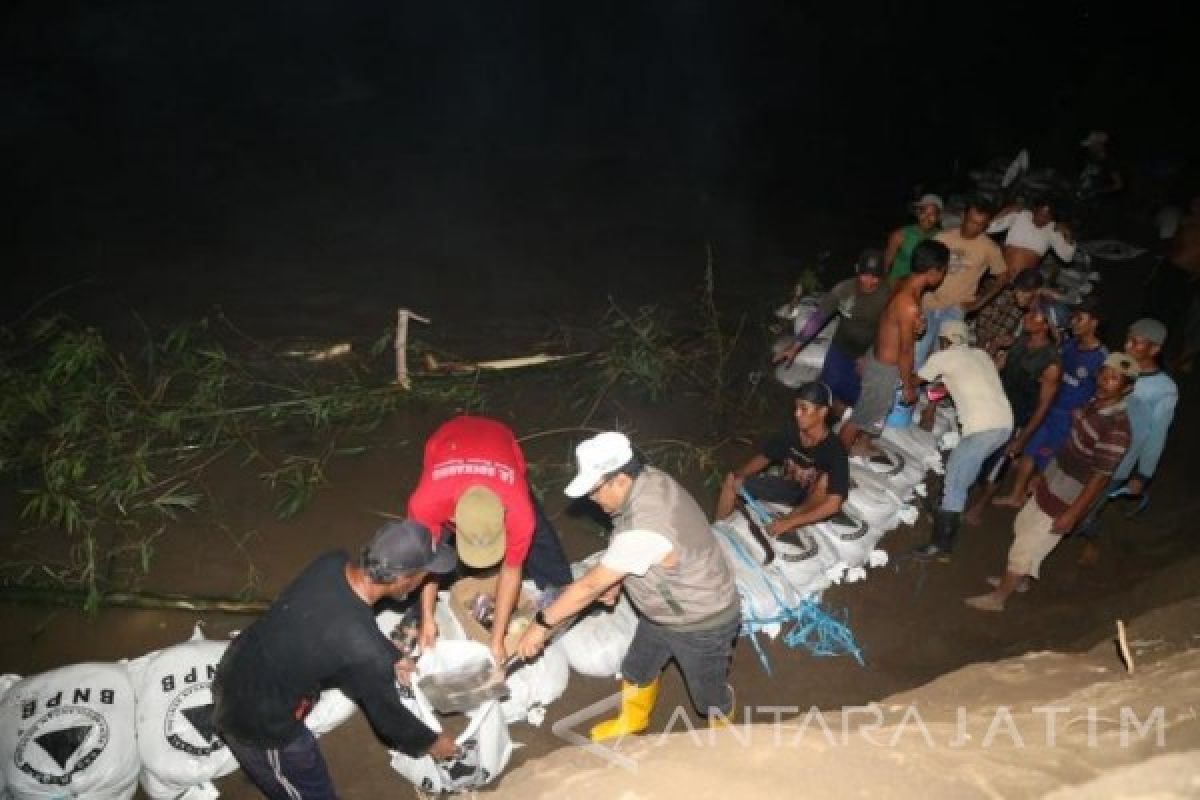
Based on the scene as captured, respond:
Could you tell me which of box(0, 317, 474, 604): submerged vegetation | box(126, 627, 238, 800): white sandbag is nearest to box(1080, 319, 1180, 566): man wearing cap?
box(0, 317, 474, 604): submerged vegetation

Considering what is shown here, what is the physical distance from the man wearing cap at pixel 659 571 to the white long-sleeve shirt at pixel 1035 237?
3.92 m

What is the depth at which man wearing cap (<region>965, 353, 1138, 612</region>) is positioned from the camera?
3334 mm

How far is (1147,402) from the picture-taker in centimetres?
349

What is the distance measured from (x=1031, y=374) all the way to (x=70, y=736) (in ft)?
15.5

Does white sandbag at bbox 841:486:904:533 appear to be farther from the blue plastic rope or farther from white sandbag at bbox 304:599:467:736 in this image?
white sandbag at bbox 304:599:467:736

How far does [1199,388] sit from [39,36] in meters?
19.4

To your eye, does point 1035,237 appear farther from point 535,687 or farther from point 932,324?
point 535,687

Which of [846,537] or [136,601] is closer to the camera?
[136,601]

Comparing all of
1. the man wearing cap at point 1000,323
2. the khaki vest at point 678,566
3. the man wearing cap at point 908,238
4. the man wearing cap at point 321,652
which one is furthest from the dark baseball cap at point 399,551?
the man wearing cap at point 1000,323

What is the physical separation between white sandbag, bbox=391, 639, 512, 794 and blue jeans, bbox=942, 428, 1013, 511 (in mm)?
2603

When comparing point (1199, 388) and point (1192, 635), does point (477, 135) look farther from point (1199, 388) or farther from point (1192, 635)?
point (1192, 635)

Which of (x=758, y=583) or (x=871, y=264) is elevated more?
(x=871, y=264)

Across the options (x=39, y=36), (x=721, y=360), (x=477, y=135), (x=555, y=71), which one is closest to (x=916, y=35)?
(x=555, y=71)

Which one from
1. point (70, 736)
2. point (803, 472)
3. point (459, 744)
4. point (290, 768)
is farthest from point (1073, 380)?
point (70, 736)
